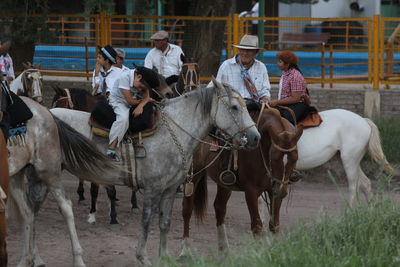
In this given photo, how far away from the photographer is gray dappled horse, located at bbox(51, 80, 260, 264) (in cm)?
866

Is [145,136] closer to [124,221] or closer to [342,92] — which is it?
[124,221]

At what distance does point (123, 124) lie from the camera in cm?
877

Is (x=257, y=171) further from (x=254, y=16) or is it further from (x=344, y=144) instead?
(x=254, y=16)

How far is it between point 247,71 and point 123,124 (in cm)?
206

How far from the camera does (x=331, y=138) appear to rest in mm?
11922

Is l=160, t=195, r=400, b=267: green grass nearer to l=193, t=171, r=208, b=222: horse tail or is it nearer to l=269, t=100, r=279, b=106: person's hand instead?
l=193, t=171, r=208, b=222: horse tail

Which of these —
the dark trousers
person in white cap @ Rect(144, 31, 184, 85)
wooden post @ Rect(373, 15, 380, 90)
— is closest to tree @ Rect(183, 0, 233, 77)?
wooden post @ Rect(373, 15, 380, 90)

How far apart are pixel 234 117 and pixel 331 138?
142 inches

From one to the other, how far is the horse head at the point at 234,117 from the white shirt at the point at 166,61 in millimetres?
4967

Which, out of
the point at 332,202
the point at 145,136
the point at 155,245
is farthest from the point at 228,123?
the point at 332,202

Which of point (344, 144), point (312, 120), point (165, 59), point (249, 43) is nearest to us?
point (249, 43)

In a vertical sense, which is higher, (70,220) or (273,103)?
(273,103)

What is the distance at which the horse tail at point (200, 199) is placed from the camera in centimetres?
999

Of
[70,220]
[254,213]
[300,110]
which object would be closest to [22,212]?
[70,220]
